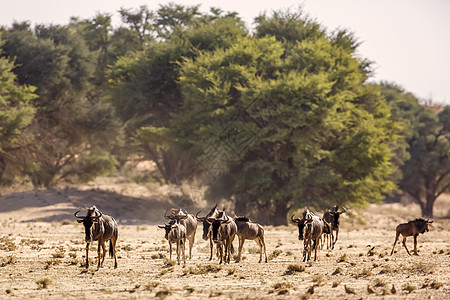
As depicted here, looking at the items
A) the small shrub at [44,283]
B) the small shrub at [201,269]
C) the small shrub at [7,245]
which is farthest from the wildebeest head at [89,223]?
the small shrub at [7,245]

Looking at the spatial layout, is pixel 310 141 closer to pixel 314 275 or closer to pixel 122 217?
pixel 122 217

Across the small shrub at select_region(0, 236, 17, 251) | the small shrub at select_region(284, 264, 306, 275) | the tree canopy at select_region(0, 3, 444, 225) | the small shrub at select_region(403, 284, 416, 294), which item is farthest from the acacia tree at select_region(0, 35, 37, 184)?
the small shrub at select_region(403, 284, 416, 294)

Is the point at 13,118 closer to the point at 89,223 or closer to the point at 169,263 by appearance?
the point at 169,263

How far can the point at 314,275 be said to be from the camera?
701 inches

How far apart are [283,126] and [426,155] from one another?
30.2m

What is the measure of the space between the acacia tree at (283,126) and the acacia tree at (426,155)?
20.5 meters

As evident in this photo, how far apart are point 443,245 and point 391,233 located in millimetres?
8929

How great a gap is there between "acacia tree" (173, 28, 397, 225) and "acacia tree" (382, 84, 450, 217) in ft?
67.3

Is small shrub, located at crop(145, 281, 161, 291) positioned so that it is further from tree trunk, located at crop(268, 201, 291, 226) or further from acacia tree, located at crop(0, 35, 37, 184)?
acacia tree, located at crop(0, 35, 37, 184)

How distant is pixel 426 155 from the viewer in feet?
219

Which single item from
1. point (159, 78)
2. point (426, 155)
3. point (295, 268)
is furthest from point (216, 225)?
point (426, 155)

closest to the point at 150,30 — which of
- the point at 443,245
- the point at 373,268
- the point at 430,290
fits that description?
the point at 443,245

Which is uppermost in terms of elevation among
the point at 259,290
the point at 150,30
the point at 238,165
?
the point at 150,30

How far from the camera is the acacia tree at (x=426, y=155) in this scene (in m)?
66.0
